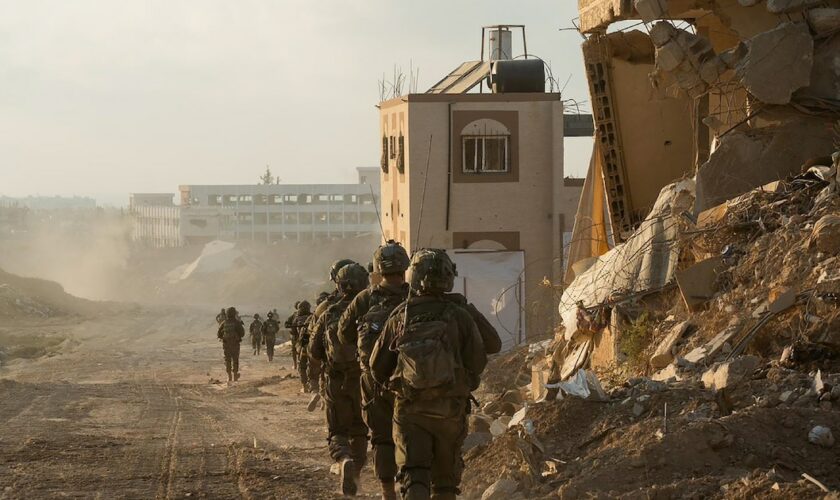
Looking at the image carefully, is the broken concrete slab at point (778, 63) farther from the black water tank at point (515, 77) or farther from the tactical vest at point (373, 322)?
the black water tank at point (515, 77)

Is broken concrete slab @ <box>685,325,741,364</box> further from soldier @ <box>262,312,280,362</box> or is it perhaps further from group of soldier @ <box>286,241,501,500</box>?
soldier @ <box>262,312,280,362</box>

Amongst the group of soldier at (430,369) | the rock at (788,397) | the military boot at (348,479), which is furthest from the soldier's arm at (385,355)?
the rock at (788,397)

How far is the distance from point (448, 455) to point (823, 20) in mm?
7622

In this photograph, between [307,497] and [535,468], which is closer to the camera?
[535,468]

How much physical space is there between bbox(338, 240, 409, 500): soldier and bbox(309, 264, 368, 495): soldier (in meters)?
0.99

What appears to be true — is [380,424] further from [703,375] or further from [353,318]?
[703,375]

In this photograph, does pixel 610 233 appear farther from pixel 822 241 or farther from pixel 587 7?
pixel 822 241

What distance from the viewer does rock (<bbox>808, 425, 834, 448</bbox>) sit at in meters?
7.86

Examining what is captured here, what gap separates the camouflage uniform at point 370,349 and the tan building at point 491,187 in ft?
60.8

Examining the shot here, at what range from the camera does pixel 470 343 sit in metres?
8.09

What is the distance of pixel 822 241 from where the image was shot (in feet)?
34.7

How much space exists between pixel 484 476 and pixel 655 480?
2295 millimetres

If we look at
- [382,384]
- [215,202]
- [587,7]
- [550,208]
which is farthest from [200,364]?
[215,202]

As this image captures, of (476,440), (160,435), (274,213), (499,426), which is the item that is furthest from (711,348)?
(274,213)
